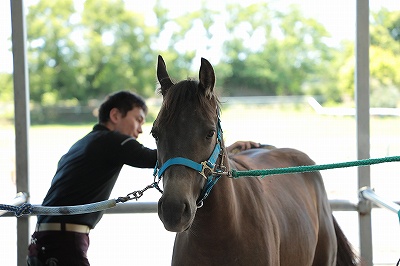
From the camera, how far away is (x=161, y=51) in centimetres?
2584

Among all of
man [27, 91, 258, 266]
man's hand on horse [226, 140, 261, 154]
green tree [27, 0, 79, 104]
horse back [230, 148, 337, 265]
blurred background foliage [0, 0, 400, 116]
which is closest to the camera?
horse back [230, 148, 337, 265]

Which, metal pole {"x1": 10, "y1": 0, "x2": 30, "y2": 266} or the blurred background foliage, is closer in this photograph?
metal pole {"x1": 10, "y1": 0, "x2": 30, "y2": 266}

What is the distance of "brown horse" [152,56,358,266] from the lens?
1.99 metres

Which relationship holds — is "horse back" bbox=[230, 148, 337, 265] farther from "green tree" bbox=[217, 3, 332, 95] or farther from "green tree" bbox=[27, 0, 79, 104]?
"green tree" bbox=[27, 0, 79, 104]

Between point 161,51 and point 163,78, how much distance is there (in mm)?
23803

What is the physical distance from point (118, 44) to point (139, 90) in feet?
11.3

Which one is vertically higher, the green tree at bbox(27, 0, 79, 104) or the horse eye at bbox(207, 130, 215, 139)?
the green tree at bbox(27, 0, 79, 104)

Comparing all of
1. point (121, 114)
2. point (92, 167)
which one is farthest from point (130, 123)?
point (92, 167)

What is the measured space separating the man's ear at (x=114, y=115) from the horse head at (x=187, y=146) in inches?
45.2

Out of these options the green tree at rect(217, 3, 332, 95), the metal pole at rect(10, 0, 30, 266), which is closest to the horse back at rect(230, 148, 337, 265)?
the metal pole at rect(10, 0, 30, 266)

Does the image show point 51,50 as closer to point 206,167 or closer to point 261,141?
point 261,141

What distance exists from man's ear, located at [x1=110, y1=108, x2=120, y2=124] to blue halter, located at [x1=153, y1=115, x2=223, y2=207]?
45.4 inches

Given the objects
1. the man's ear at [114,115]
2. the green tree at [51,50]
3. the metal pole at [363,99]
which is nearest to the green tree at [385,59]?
the green tree at [51,50]

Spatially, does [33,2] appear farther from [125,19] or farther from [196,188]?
[196,188]
